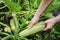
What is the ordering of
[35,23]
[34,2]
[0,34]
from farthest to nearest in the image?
[34,2]
[0,34]
[35,23]

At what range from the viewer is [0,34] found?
56.1 inches

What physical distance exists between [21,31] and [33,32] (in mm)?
106

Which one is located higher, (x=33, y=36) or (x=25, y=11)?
(x=25, y=11)

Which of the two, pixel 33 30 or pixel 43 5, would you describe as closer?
pixel 43 5

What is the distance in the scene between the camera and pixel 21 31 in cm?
141

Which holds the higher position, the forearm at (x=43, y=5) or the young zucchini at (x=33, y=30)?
the forearm at (x=43, y=5)

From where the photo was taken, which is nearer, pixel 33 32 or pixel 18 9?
pixel 33 32

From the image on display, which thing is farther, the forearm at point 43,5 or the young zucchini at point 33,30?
the young zucchini at point 33,30

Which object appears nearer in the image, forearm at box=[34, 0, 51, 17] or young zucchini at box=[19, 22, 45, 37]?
forearm at box=[34, 0, 51, 17]

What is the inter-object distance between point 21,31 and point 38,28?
147 millimetres

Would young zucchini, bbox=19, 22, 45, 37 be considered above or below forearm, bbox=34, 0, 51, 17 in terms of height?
below

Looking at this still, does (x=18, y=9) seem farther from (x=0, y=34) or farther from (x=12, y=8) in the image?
(x=0, y=34)

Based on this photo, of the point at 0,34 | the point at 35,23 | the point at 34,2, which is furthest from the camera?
the point at 34,2

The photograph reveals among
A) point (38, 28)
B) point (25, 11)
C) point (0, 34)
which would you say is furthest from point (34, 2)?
point (0, 34)
